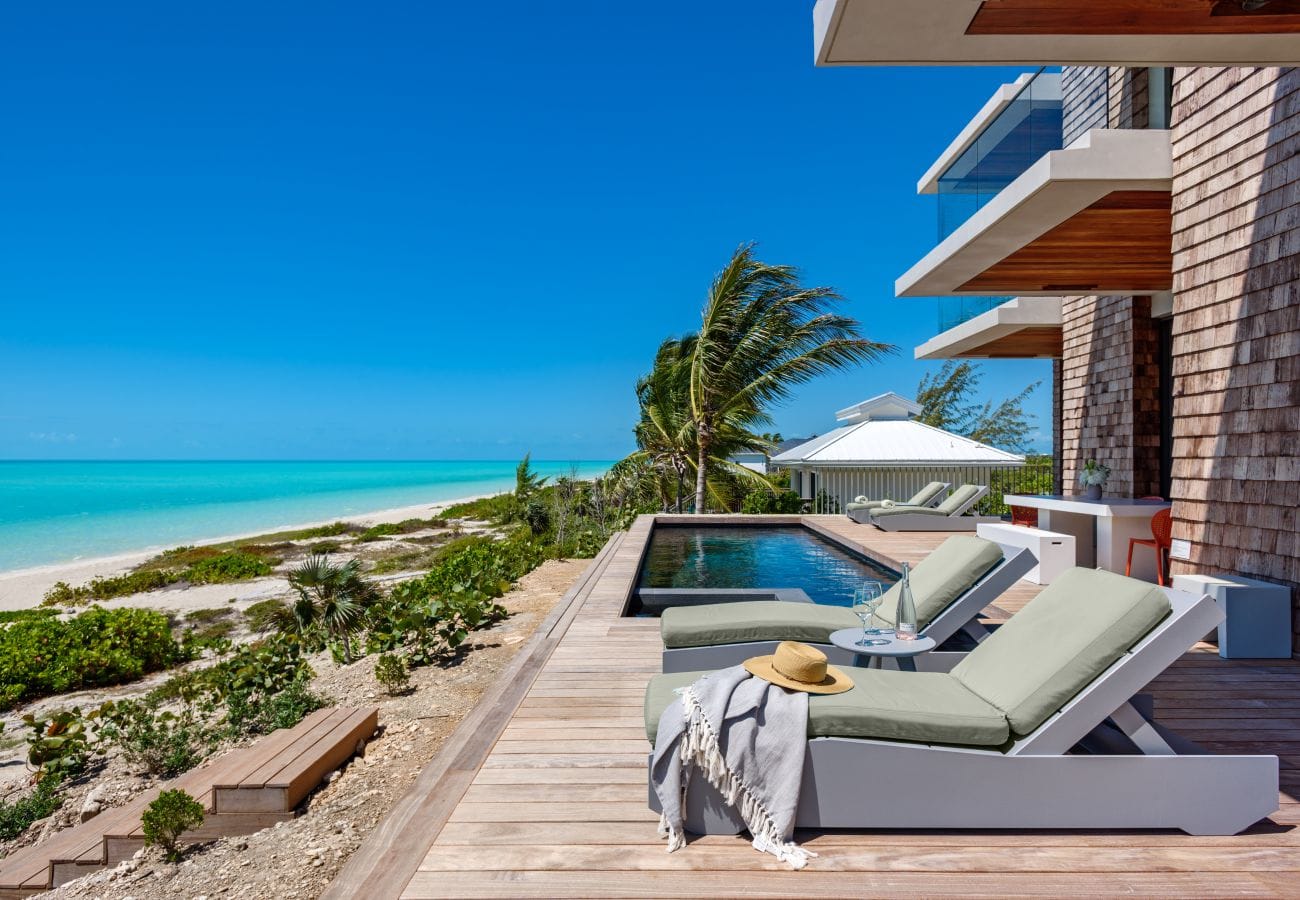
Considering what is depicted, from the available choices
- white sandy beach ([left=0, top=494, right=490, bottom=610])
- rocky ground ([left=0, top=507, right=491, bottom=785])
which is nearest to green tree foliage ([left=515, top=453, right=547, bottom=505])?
rocky ground ([left=0, top=507, right=491, bottom=785])

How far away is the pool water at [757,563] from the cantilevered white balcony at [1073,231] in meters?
3.01

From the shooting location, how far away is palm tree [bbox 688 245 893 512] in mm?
13836

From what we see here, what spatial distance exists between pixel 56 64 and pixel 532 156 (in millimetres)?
20344

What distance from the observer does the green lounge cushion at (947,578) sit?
359 centimetres

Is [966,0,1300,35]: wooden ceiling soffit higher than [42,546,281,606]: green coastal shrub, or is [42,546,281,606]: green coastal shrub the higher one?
[966,0,1300,35]: wooden ceiling soffit

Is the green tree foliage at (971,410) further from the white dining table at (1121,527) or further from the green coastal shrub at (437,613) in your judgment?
the green coastal shrub at (437,613)

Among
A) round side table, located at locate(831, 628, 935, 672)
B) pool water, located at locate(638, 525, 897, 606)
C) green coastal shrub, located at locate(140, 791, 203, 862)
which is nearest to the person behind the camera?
green coastal shrub, located at locate(140, 791, 203, 862)

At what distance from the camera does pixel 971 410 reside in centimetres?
3042

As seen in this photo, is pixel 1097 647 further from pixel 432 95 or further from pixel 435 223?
pixel 435 223

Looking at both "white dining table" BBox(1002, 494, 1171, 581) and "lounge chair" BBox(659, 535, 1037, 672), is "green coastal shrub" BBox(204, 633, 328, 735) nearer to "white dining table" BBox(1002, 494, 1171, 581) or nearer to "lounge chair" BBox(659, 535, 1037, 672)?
"lounge chair" BBox(659, 535, 1037, 672)

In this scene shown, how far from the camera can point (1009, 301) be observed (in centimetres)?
899

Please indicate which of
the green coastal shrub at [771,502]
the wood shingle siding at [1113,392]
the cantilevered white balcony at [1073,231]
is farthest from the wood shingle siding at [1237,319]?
the green coastal shrub at [771,502]

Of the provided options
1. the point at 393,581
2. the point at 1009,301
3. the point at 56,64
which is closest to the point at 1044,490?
the point at 1009,301

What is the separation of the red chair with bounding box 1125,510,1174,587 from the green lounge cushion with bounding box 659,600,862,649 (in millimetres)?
3782
